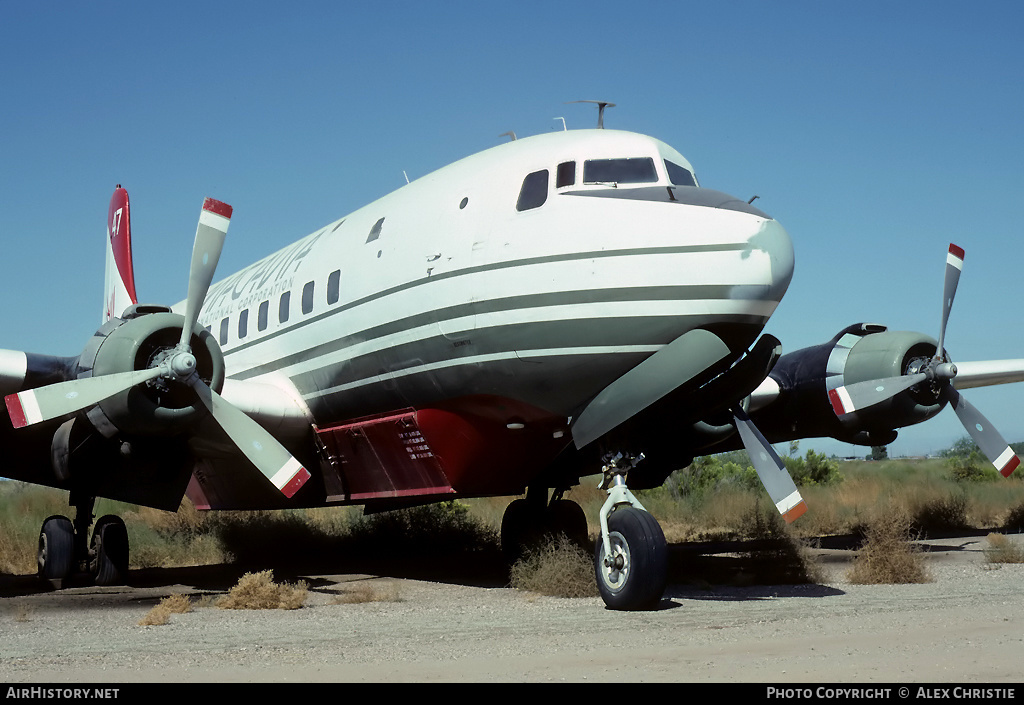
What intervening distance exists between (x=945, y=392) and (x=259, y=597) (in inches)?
333

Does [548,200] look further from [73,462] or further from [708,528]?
[708,528]

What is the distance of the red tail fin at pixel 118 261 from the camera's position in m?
16.7

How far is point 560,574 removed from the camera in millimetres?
10336

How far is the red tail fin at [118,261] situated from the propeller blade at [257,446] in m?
7.05

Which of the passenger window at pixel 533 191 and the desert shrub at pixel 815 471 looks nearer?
the passenger window at pixel 533 191

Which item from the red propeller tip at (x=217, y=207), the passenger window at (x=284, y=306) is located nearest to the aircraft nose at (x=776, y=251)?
the red propeller tip at (x=217, y=207)

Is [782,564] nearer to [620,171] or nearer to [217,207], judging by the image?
[620,171]

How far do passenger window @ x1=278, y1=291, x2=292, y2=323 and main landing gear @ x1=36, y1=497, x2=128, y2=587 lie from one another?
312 cm

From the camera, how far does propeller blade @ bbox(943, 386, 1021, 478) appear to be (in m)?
12.8

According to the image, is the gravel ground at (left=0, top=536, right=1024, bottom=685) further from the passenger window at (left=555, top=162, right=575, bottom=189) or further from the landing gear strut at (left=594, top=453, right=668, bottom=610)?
the passenger window at (left=555, top=162, right=575, bottom=189)

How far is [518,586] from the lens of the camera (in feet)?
36.6

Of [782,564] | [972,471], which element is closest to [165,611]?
[782,564]

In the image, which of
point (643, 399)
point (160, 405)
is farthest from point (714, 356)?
point (160, 405)

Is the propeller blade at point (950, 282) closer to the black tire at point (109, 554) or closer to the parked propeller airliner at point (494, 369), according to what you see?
the parked propeller airliner at point (494, 369)
